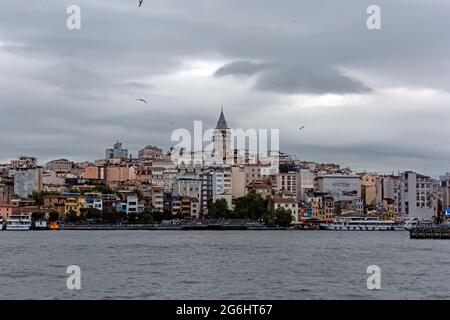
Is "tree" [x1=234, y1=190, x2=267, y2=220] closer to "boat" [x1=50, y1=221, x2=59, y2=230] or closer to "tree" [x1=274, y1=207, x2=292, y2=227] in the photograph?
"tree" [x1=274, y1=207, x2=292, y2=227]

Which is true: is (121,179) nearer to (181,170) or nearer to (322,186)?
(181,170)

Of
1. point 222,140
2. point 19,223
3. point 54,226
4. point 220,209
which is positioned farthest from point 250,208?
point 222,140

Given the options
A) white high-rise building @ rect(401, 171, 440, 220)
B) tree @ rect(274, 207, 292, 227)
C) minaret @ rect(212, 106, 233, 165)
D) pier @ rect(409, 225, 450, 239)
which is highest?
minaret @ rect(212, 106, 233, 165)

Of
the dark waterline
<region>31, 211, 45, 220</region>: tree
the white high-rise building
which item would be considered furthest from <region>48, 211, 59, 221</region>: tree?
the dark waterline

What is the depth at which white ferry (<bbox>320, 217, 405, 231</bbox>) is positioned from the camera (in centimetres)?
6372

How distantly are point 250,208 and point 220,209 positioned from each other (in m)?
2.16

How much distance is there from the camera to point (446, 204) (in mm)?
80875

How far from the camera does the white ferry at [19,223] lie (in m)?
59.3

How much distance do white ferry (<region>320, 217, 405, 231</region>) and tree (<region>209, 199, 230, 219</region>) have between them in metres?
7.51

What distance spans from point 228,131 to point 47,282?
255 ft

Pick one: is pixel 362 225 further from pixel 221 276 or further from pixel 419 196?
pixel 221 276

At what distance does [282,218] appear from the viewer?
60500mm
